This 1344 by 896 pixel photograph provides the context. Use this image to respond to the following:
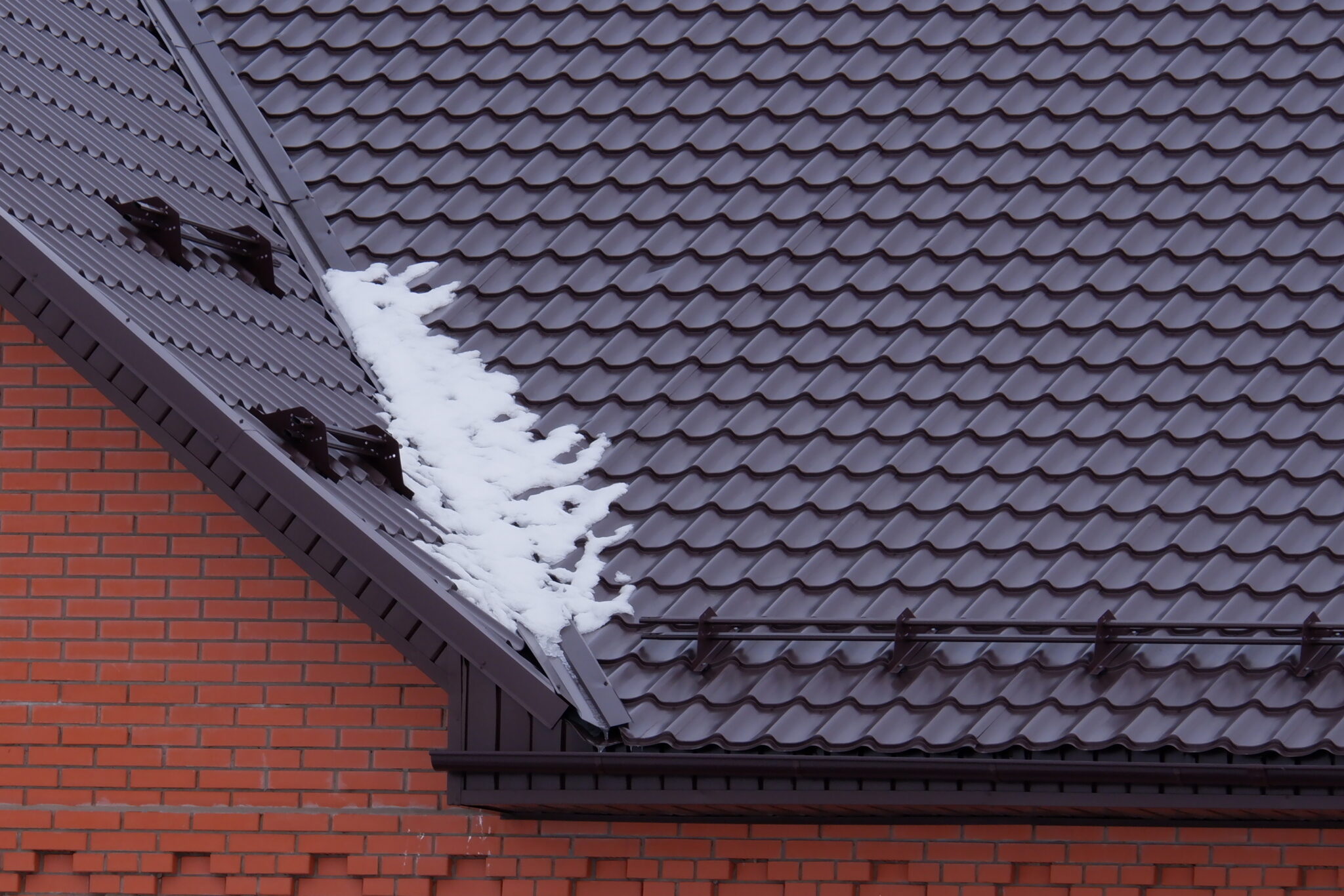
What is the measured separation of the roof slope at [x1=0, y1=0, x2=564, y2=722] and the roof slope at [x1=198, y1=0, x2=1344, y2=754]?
1.63 ft

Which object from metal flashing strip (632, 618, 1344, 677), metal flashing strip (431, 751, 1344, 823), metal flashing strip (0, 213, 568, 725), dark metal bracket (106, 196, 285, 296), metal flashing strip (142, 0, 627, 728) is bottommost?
metal flashing strip (431, 751, 1344, 823)

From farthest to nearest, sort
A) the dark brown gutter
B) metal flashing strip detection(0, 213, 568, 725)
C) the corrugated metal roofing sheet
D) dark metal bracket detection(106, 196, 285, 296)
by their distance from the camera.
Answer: dark metal bracket detection(106, 196, 285, 296) < the corrugated metal roofing sheet < metal flashing strip detection(0, 213, 568, 725) < the dark brown gutter

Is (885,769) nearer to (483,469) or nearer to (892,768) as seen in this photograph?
(892,768)

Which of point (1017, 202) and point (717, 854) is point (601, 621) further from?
point (1017, 202)

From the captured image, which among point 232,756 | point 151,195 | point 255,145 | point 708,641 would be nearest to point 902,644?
point 708,641

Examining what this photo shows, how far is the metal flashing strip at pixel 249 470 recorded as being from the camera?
4410 millimetres

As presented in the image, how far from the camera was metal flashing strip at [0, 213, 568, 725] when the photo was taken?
441cm

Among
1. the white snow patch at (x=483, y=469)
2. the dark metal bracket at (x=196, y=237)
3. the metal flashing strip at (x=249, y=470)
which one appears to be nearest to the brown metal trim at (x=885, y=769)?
the metal flashing strip at (x=249, y=470)

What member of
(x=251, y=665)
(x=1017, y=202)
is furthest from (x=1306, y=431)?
(x=251, y=665)

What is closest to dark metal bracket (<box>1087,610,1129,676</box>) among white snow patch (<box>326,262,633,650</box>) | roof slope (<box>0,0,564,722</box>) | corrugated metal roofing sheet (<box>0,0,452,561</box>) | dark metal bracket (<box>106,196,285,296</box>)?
white snow patch (<box>326,262,633,650</box>)

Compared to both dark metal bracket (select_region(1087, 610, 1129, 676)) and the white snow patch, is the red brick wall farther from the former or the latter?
dark metal bracket (select_region(1087, 610, 1129, 676))

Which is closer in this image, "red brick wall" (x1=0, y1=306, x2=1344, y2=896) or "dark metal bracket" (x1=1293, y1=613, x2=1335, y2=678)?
"dark metal bracket" (x1=1293, y1=613, x2=1335, y2=678)

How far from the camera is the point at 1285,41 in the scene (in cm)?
625

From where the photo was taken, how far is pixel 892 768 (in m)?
4.36
